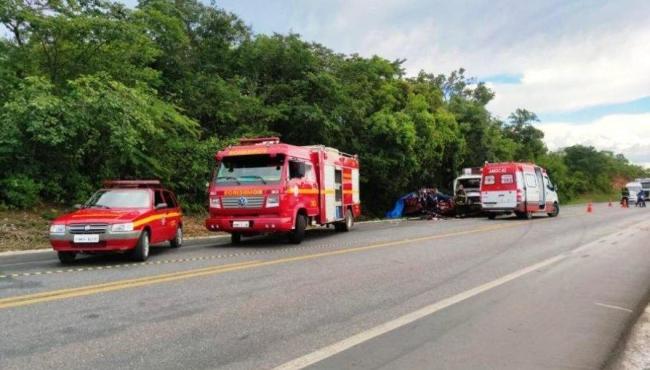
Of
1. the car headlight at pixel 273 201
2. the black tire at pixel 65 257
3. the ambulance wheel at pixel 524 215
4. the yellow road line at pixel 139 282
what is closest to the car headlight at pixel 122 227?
the black tire at pixel 65 257

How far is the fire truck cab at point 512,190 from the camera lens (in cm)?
2739

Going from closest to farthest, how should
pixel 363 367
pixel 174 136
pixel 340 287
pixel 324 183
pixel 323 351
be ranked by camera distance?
pixel 363 367 → pixel 323 351 → pixel 340 287 → pixel 324 183 → pixel 174 136

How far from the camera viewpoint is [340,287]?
8.98m

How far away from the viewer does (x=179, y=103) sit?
2539 cm

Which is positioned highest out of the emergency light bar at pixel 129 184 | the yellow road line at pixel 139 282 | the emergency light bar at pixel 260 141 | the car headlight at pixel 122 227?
the emergency light bar at pixel 260 141

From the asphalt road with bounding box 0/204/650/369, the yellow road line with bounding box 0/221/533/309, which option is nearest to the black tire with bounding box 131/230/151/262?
the asphalt road with bounding box 0/204/650/369

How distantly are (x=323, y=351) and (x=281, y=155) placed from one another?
34.9ft

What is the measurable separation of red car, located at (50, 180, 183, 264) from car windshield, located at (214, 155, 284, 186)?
207cm

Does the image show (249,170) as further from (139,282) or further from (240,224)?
(139,282)

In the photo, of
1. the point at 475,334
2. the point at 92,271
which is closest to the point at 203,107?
the point at 92,271

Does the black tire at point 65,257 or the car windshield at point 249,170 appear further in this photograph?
the car windshield at point 249,170

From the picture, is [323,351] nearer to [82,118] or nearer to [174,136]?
[82,118]

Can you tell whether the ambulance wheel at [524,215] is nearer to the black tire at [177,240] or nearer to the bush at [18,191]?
the black tire at [177,240]

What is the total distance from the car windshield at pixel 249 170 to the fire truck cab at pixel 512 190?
15202mm
